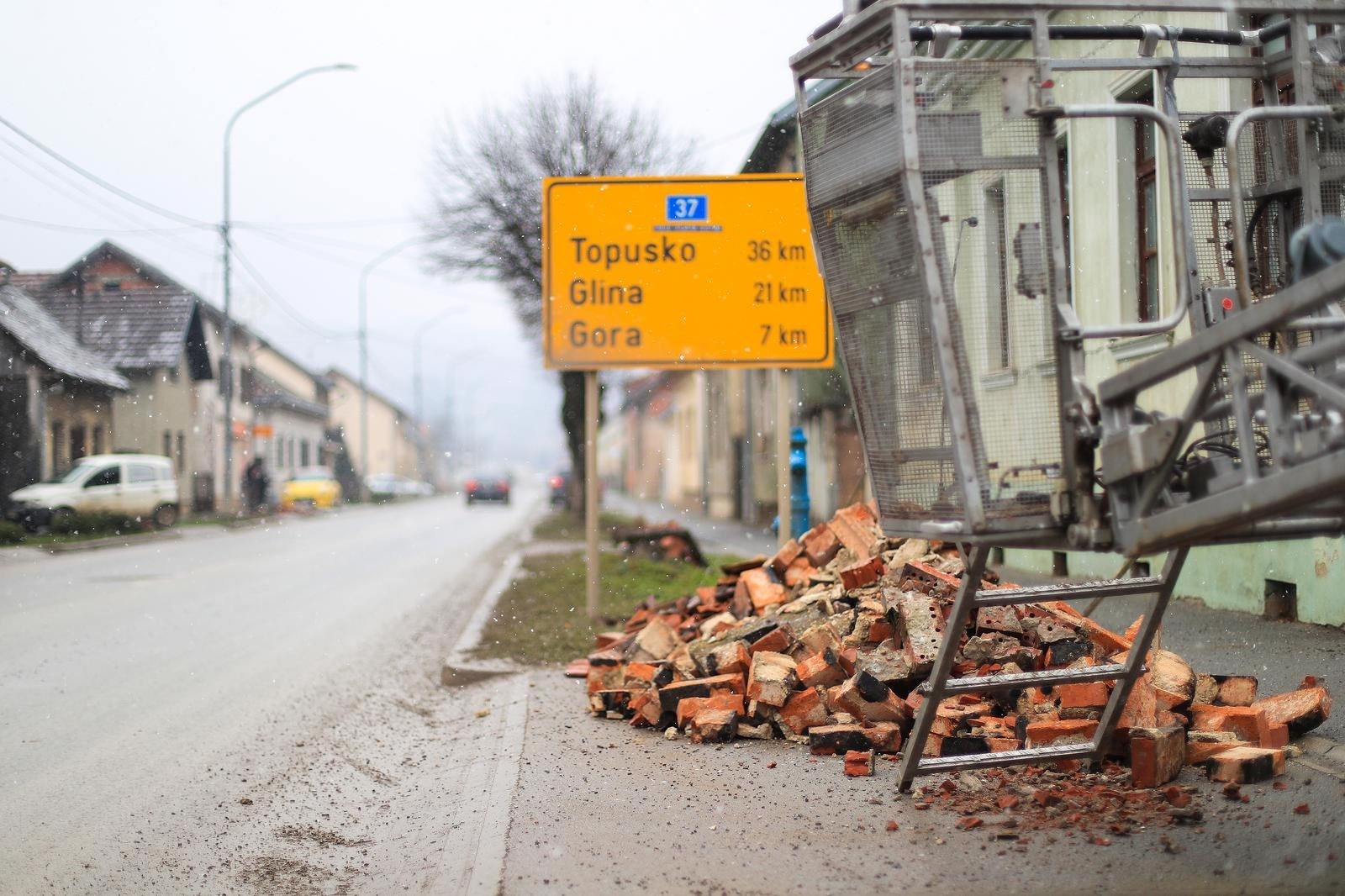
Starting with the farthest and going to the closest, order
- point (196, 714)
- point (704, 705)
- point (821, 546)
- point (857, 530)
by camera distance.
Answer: point (821, 546), point (857, 530), point (196, 714), point (704, 705)

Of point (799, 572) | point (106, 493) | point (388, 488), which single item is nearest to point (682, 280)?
point (799, 572)

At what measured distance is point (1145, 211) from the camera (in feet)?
27.8

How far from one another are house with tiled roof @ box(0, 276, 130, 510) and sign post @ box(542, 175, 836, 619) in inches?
556

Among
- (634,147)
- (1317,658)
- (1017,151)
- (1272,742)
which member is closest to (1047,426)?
(1017,151)

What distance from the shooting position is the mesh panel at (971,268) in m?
3.57

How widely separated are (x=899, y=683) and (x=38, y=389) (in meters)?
21.2

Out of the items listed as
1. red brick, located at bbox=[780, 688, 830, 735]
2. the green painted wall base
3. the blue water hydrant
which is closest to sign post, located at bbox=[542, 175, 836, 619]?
the blue water hydrant

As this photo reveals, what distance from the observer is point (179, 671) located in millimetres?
8820

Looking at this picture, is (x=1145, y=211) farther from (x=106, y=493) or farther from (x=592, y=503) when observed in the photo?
(x=106, y=493)

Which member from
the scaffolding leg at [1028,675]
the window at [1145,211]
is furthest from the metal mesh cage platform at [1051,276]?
the window at [1145,211]

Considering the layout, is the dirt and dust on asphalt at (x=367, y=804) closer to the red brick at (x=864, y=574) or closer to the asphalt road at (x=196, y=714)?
the asphalt road at (x=196, y=714)

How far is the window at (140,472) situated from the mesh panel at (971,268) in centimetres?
2688

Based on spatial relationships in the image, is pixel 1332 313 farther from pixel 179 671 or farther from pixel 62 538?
pixel 62 538

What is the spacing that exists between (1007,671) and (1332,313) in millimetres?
2394
